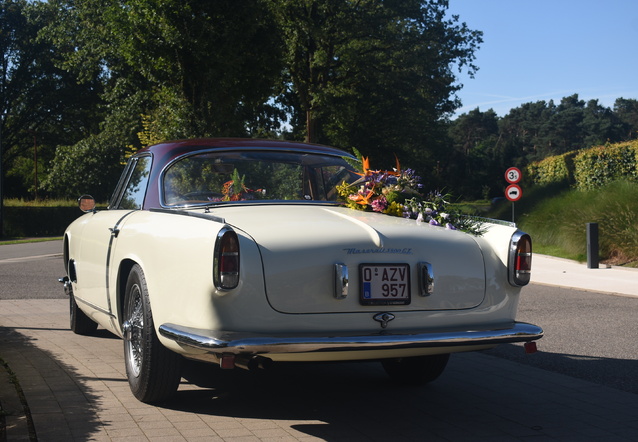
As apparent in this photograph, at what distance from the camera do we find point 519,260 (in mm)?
4809

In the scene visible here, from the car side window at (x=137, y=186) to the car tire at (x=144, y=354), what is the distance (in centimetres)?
81

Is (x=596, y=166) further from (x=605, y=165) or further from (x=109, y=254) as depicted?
(x=109, y=254)

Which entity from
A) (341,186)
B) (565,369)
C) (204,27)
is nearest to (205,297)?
(341,186)

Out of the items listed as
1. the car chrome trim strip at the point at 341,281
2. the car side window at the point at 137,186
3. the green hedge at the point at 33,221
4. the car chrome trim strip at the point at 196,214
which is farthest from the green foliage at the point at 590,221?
the green hedge at the point at 33,221

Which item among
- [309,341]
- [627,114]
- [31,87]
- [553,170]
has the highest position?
[627,114]

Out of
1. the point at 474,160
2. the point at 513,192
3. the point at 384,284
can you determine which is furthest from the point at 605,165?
the point at 474,160

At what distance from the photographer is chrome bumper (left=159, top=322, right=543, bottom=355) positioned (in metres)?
4.07

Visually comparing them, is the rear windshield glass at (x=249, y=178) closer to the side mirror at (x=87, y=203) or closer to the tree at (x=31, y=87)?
the side mirror at (x=87, y=203)

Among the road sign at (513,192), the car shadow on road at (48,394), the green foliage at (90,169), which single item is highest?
the green foliage at (90,169)

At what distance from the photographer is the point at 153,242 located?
4.91m

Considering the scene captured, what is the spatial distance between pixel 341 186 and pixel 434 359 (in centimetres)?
138

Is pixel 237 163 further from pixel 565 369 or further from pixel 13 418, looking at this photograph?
pixel 565 369

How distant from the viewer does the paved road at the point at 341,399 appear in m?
4.56

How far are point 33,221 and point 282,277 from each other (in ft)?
135
